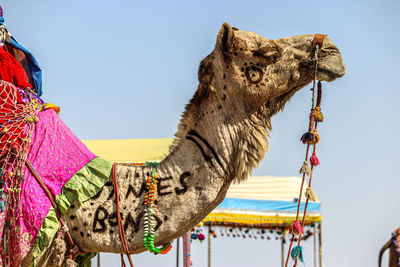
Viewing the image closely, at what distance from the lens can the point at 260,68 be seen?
11.3ft

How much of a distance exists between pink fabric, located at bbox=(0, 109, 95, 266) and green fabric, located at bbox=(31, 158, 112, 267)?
0.11 ft

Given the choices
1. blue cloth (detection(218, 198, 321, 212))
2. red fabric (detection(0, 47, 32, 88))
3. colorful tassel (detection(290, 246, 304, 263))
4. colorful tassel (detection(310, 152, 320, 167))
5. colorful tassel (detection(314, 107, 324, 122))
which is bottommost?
colorful tassel (detection(290, 246, 304, 263))

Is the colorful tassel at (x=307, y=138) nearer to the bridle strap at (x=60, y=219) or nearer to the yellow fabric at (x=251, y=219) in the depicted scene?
the bridle strap at (x=60, y=219)

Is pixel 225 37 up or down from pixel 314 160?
up

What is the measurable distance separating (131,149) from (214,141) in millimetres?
4102

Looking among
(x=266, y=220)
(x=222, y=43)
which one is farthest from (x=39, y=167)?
(x=266, y=220)

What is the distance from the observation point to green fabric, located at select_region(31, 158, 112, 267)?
328 centimetres

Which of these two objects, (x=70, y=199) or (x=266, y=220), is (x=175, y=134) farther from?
(x=266, y=220)

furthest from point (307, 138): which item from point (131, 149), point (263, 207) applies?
point (263, 207)

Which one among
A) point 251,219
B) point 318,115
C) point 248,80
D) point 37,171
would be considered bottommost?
point 251,219

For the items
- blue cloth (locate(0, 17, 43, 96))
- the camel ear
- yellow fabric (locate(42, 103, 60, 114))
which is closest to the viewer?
the camel ear

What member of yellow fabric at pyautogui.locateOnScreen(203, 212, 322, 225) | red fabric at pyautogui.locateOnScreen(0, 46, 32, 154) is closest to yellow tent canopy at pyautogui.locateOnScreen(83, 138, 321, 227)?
yellow fabric at pyautogui.locateOnScreen(203, 212, 322, 225)

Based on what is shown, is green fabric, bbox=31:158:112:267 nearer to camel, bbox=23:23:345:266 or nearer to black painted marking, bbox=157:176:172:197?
camel, bbox=23:23:345:266

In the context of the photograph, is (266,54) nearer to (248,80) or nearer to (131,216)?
(248,80)
